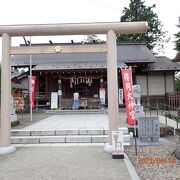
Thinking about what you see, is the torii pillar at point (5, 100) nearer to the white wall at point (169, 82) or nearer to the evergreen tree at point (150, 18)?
the white wall at point (169, 82)

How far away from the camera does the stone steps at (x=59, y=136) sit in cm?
773

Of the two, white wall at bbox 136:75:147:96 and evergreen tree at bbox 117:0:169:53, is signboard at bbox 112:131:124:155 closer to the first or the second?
white wall at bbox 136:75:147:96

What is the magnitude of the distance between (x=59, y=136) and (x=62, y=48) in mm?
3310

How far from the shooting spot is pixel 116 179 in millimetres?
4281

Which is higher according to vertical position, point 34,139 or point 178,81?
point 178,81

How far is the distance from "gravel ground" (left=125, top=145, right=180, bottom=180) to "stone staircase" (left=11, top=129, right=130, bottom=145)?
110 cm

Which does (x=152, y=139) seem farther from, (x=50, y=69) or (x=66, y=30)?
(x=50, y=69)

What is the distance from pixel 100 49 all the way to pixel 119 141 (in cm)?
275

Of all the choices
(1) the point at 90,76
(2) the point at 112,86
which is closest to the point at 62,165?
(2) the point at 112,86

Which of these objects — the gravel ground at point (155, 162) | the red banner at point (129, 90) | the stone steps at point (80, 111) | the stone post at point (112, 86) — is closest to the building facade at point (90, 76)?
the stone steps at point (80, 111)

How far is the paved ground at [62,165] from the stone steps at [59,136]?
37.4 inches

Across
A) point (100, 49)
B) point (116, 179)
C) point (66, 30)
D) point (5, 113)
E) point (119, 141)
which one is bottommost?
point (116, 179)

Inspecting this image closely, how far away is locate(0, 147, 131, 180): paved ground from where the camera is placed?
447 centimetres

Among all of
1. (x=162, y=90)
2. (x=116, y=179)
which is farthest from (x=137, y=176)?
(x=162, y=90)
